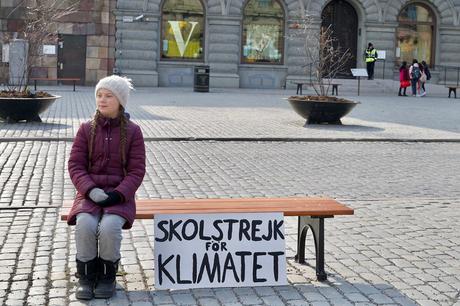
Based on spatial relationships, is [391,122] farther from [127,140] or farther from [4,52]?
[4,52]

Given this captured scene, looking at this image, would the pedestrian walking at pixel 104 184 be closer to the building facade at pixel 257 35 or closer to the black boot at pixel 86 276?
the black boot at pixel 86 276

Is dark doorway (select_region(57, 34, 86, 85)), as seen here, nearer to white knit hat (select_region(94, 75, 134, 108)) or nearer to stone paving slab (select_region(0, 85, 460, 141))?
stone paving slab (select_region(0, 85, 460, 141))

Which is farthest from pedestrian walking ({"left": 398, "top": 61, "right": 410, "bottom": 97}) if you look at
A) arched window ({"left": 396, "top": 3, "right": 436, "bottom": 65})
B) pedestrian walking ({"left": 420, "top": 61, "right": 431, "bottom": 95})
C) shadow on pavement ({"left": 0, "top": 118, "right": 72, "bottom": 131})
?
shadow on pavement ({"left": 0, "top": 118, "right": 72, "bottom": 131})

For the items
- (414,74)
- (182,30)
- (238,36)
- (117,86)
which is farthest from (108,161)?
(238,36)

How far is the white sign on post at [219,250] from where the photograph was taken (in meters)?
5.88

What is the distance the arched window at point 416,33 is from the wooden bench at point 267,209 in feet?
114

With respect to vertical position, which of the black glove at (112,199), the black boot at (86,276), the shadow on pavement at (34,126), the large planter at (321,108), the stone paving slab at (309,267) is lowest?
the stone paving slab at (309,267)

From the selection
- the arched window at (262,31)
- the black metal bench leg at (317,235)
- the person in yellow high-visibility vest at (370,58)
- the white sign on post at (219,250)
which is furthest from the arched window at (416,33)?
the white sign on post at (219,250)

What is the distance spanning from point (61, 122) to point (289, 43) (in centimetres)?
2119

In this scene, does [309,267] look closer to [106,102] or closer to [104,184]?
[104,184]

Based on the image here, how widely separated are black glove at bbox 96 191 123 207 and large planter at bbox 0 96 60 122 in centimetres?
1268

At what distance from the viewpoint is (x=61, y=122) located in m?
18.5

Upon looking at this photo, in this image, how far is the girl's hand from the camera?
5.63 meters

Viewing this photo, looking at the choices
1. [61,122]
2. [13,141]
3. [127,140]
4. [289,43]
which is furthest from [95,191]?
[289,43]
